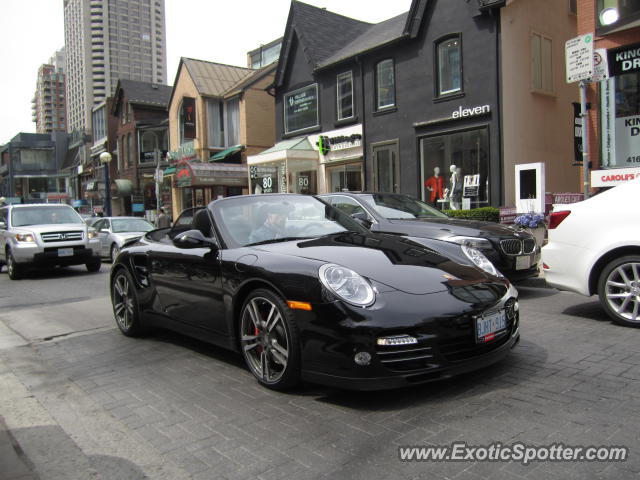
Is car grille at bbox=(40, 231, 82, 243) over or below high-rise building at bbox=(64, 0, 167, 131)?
below

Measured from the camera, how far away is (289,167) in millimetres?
22172

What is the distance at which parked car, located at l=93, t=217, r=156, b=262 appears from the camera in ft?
50.3

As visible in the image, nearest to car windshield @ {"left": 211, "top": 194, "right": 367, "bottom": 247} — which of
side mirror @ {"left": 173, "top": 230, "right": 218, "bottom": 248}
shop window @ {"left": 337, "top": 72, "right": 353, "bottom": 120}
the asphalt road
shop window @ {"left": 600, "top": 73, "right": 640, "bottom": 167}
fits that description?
side mirror @ {"left": 173, "top": 230, "right": 218, "bottom": 248}

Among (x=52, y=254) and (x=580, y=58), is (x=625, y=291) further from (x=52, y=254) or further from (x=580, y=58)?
(x=52, y=254)

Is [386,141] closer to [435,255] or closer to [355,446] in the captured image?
[435,255]

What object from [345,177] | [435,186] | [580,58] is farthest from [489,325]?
[345,177]

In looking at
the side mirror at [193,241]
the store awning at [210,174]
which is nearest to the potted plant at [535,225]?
the side mirror at [193,241]

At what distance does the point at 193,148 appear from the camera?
30.8 metres

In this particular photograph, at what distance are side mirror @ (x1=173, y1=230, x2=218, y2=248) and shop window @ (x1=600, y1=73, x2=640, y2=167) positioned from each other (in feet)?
38.0

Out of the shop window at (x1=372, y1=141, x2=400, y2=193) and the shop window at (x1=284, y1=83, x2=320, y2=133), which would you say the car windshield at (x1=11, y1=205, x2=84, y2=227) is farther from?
the shop window at (x1=284, y1=83, x2=320, y2=133)

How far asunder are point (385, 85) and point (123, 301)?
50.1 feet

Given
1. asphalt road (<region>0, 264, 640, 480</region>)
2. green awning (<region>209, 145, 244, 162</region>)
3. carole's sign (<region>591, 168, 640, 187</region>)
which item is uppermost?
green awning (<region>209, 145, 244, 162</region>)

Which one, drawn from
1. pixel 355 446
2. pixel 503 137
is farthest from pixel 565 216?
pixel 503 137

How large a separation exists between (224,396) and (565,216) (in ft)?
13.7
